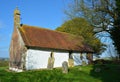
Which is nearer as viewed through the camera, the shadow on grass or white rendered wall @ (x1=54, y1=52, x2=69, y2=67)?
the shadow on grass

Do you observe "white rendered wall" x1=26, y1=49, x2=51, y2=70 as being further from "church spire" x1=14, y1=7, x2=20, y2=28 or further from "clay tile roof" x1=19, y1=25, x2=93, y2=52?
"church spire" x1=14, y1=7, x2=20, y2=28

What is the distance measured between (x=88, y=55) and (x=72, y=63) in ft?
19.7

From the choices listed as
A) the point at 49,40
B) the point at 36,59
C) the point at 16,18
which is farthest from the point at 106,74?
the point at 16,18

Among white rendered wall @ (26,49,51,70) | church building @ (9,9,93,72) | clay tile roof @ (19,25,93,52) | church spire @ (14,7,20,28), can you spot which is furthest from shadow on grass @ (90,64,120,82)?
church spire @ (14,7,20,28)

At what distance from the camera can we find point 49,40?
4059 cm

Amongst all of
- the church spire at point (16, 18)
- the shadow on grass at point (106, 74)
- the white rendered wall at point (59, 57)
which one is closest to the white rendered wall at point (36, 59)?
the white rendered wall at point (59, 57)

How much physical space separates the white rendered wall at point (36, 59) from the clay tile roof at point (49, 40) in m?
1.12

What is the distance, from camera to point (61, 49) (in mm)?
40188

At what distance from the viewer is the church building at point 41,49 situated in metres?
35.2

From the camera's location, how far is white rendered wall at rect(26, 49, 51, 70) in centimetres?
3503

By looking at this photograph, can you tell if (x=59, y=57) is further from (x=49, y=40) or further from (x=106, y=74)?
(x=106, y=74)

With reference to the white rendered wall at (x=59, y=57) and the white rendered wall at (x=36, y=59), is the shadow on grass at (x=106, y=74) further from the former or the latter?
the white rendered wall at (x=59, y=57)

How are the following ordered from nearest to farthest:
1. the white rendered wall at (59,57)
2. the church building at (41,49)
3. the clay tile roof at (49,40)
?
1. the church building at (41,49)
2. the clay tile roof at (49,40)
3. the white rendered wall at (59,57)

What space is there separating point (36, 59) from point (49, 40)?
19.5 ft
